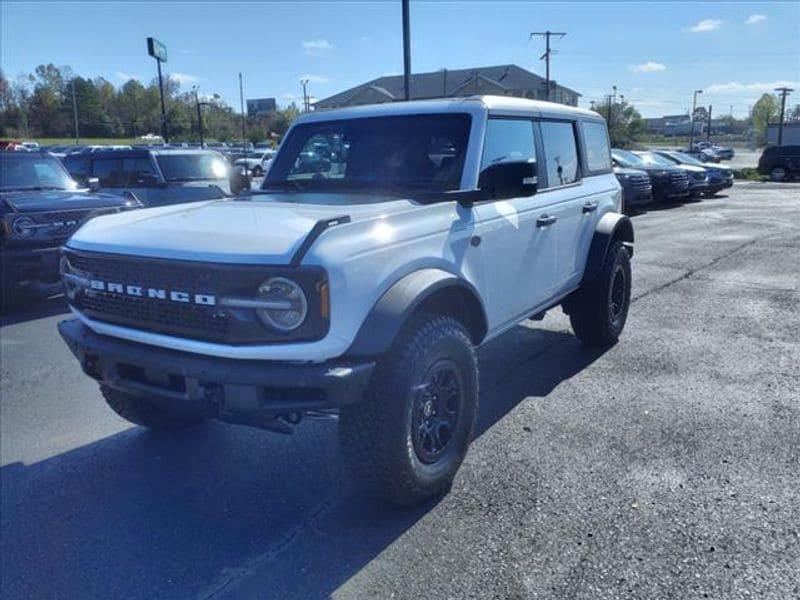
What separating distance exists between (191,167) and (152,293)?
9563 millimetres

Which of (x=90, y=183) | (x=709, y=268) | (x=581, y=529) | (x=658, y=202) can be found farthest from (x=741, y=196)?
(x=581, y=529)

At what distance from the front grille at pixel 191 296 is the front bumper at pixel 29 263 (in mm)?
4974

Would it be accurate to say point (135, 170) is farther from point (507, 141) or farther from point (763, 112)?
point (763, 112)

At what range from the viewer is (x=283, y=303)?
2775 millimetres

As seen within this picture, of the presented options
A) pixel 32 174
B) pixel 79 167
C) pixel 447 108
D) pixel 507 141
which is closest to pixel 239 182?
pixel 447 108

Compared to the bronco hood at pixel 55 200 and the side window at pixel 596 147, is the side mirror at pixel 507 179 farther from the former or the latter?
the bronco hood at pixel 55 200

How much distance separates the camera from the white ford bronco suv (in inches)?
110

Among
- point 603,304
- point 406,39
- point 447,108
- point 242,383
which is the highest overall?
point 406,39

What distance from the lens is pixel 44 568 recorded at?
299cm

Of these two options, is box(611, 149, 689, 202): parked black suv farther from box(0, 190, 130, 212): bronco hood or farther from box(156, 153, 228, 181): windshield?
box(0, 190, 130, 212): bronco hood

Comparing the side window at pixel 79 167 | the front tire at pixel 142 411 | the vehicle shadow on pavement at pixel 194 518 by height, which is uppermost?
the side window at pixel 79 167

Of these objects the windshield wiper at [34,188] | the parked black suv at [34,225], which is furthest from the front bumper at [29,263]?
the windshield wiper at [34,188]

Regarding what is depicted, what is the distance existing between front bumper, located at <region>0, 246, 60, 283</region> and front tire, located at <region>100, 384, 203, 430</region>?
4261mm

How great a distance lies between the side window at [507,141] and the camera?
13.5ft
